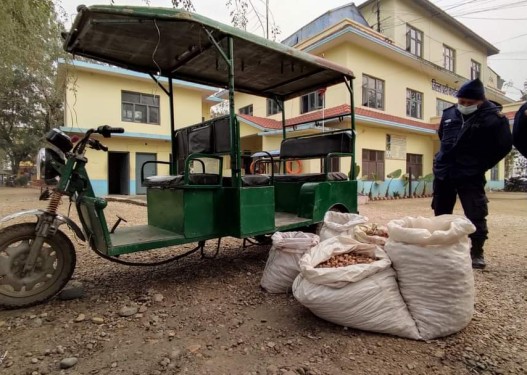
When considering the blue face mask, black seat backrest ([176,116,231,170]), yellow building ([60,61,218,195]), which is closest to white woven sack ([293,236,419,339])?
black seat backrest ([176,116,231,170])

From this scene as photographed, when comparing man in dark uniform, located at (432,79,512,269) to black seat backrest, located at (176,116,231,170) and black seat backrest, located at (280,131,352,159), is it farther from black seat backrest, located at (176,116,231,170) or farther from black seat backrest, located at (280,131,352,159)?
black seat backrest, located at (176,116,231,170)

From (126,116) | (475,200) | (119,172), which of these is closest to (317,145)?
(475,200)

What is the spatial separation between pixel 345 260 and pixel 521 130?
2.11 m

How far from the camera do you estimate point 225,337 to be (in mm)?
2125

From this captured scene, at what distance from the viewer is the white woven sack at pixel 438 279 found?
77.4 inches

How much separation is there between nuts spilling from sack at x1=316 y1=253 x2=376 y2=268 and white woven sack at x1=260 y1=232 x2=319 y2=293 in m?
0.43

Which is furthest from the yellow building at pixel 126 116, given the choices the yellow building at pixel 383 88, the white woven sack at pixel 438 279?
the white woven sack at pixel 438 279

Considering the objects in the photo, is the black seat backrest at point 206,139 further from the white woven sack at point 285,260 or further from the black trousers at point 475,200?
the black trousers at point 475,200

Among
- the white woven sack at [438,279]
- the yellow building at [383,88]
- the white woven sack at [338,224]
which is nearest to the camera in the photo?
the white woven sack at [438,279]

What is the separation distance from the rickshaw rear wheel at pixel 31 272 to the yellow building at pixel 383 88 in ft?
29.0

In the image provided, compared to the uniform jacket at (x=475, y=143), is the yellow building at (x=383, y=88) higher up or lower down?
higher up

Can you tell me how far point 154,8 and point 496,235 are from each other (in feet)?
20.0

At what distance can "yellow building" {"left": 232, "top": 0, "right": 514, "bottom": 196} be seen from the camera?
12.4 meters

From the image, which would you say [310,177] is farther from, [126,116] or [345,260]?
[126,116]
